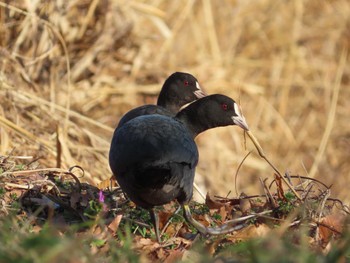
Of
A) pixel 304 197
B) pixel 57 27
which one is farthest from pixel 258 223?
pixel 57 27

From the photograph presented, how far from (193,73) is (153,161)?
550 centimetres

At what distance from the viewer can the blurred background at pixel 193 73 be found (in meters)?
6.78

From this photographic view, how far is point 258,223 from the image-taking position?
4004mm

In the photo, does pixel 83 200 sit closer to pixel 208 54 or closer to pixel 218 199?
pixel 218 199

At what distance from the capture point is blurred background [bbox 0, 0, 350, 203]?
6.78 m

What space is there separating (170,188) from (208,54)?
6.00 meters

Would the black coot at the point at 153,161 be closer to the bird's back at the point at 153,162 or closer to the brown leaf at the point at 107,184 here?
the bird's back at the point at 153,162

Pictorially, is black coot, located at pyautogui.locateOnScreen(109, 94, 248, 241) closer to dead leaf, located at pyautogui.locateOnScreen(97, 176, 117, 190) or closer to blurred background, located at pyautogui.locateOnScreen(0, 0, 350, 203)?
dead leaf, located at pyautogui.locateOnScreen(97, 176, 117, 190)

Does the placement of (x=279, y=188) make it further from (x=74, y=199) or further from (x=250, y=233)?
(x=74, y=199)

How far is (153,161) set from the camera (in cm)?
372

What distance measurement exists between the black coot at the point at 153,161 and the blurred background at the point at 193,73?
Result: 5.48 ft

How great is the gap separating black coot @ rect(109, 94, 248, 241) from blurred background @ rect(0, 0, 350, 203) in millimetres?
1669

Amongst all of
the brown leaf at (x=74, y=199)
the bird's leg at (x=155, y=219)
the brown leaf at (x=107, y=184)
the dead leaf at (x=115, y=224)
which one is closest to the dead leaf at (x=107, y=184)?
the brown leaf at (x=107, y=184)

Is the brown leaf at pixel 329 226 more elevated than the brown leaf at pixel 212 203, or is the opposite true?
the brown leaf at pixel 329 226
